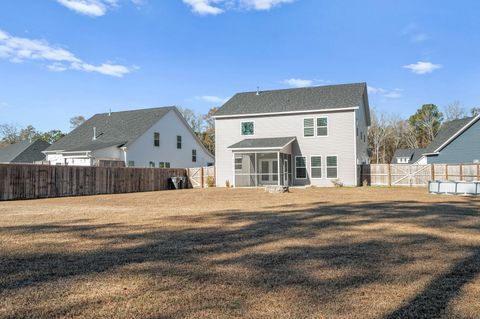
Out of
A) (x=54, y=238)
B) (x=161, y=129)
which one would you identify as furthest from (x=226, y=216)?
(x=161, y=129)

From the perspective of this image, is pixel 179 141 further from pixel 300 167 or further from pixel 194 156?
pixel 300 167

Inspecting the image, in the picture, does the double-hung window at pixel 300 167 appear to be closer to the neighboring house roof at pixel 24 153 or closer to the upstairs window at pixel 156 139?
the upstairs window at pixel 156 139

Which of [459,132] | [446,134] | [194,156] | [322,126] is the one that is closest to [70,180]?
[322,126]

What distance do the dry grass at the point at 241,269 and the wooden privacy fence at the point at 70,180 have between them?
34.0 feet

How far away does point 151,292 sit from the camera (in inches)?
154

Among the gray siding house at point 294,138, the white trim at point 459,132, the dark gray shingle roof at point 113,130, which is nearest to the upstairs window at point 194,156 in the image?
the dark gray shingle roof at point 113,130

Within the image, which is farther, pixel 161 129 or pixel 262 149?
pixel 161 129

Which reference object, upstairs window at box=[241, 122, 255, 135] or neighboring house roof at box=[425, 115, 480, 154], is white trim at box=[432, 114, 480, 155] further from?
upstairs window at box=[241, 122, 255, 135]

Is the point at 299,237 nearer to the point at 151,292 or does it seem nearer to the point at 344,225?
the point at 344,225

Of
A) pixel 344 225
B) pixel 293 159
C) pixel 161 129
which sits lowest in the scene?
pixel 344 225

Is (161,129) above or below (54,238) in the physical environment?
above

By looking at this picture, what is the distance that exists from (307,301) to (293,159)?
2347 cm

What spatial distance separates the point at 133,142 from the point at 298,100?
12869 mm

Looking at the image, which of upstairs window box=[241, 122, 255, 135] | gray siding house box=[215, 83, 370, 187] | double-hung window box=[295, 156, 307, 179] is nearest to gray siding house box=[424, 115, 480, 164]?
gray siding house box=[215, 83, 370, 187]
